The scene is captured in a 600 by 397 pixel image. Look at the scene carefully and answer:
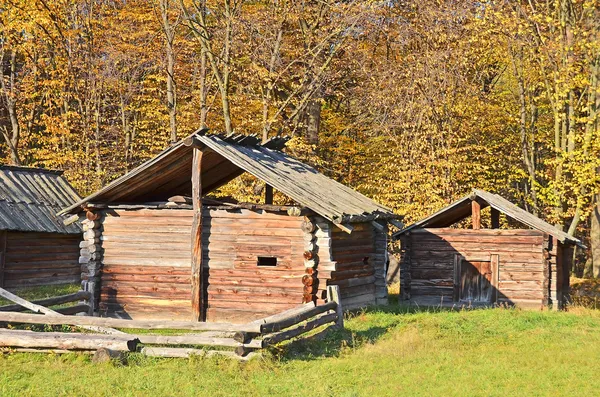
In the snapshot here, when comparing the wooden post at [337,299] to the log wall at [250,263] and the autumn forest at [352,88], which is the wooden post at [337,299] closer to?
the log wall at [250,263]

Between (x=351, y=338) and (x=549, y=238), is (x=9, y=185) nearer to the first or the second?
(x=351, y=338)

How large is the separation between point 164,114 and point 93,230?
1862 centimetres

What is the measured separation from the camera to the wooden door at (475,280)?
23.8m

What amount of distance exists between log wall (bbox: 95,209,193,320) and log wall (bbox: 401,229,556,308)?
7.71 metres

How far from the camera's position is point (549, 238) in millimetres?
23203

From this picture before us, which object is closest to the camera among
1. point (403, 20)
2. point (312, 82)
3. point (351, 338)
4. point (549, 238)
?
point (351, 338)

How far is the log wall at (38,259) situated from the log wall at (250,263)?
983 cm

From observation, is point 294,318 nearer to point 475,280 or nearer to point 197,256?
point 197,256

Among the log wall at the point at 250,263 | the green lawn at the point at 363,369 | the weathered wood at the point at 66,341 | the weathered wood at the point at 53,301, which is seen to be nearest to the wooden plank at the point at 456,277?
the green lawn at the point at 363,369

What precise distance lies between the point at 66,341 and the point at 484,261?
1396cm

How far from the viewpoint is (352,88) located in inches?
1449

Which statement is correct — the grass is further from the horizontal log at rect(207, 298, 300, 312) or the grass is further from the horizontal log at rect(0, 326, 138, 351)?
the horizontal log at rect(0, 326, 138, 351)

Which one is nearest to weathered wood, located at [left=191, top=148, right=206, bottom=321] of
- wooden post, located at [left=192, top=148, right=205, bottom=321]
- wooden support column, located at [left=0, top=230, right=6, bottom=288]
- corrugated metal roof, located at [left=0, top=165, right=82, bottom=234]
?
wooden post, located at [left=192, top=148, right=205, bottom=321]

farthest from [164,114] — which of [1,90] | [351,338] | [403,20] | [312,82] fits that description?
[351,338]
